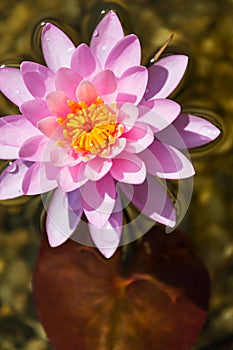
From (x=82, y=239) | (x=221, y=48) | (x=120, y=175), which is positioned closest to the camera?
(x=120, y=175)

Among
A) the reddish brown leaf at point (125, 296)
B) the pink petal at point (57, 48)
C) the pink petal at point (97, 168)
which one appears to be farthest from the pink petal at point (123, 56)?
the reddish brown leaf at point (125, 296)

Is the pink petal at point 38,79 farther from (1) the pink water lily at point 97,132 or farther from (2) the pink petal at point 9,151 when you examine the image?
(2) the pink petal at point 9,151

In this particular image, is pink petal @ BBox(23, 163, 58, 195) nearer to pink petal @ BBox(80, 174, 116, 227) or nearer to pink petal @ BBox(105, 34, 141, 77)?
pink petal @ BBox(80, 174, 116, 227)

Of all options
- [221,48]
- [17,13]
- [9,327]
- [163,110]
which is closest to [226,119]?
[221,48]

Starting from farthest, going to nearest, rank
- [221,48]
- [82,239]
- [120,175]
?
1. [221,48]
2. [82,239]
3. [120,175]

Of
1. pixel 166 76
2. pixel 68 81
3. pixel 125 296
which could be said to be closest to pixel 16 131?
pixel 68 81

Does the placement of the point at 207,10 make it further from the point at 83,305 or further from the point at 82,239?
the point at 83,305
